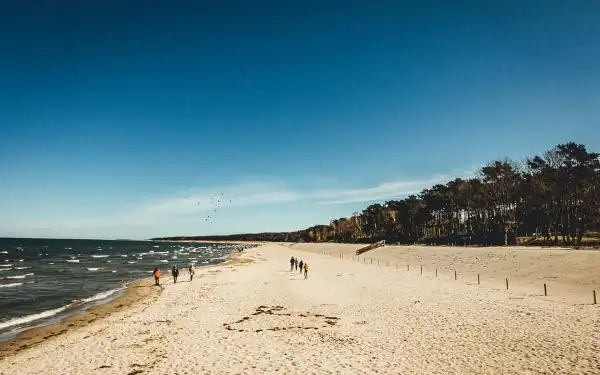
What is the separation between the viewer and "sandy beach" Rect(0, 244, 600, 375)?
13430 mm

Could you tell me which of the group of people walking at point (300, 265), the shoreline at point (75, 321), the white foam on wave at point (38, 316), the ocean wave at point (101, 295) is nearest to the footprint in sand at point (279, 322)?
the shoreline at point (75, 321)

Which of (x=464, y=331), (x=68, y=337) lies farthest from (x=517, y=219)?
(x=68, y=337)

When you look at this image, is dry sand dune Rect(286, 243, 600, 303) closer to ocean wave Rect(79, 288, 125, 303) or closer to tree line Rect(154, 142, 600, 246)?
tree line Rect(154, 142, 600, 246)

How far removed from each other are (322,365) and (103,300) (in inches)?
1003

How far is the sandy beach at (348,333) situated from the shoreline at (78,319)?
661 mm

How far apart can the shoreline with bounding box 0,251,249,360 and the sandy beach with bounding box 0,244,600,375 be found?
26.0 inches

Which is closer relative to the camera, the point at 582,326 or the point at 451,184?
the point at 582,326

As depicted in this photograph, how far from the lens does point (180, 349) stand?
1585cm

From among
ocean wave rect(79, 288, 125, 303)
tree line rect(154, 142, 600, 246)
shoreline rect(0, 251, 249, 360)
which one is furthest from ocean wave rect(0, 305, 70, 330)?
tree line rect(154, 142, 600, 246)

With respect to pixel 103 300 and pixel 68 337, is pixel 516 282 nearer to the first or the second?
pixel 68 337

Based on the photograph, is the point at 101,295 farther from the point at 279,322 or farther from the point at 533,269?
the point at 533,269

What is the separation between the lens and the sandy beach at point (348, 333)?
44.1 feet

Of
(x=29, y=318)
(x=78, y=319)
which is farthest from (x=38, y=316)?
(x=78, y=319)

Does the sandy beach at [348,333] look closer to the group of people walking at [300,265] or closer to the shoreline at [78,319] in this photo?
the shoreline at [78,319]
